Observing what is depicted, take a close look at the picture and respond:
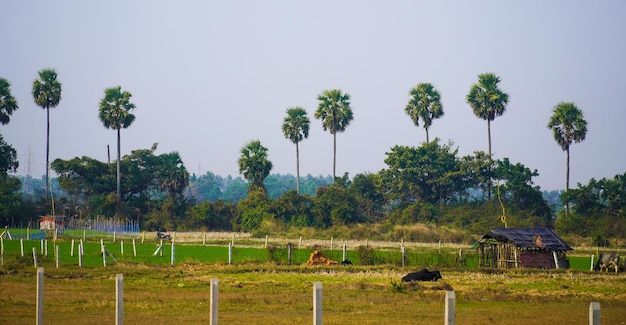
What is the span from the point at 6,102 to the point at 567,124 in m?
62.4

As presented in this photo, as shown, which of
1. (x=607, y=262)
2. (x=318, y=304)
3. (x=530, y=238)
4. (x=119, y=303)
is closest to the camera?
(x=318, y=304)

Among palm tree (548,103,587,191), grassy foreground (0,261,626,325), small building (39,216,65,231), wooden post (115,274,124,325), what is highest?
palm tree (548,103,587,191)

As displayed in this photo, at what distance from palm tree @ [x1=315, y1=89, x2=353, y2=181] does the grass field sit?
58.5 meters

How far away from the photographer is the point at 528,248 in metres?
47.1

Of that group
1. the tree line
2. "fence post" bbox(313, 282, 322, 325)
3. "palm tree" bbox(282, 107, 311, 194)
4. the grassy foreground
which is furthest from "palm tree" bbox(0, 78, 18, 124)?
"fence post" bbox(313, 282, 322, 325)

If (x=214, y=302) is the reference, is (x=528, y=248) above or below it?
below

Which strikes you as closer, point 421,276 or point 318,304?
point 318,304

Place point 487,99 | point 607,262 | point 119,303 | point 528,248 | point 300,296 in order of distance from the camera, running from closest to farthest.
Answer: point 119,303
point 300,296
point 607,262
point 528,248
point 487,99

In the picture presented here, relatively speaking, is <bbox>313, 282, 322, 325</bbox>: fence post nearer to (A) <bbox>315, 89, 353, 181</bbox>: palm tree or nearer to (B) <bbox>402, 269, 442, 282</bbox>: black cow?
(B) <bbox>402, 269, 442, 282</bbox>: black cow

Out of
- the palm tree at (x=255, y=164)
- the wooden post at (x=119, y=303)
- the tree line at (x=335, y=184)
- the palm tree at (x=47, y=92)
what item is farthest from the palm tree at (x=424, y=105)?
the wooden post at (x=119, y=303)

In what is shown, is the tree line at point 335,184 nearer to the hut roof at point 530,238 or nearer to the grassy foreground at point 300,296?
the hut roof at point 530,238

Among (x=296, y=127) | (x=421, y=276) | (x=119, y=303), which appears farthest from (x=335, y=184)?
(x=119, y=303)

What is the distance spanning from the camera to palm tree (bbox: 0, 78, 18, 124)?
103625 millimetres

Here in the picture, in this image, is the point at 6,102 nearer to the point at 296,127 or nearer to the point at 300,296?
the point at 296,127
